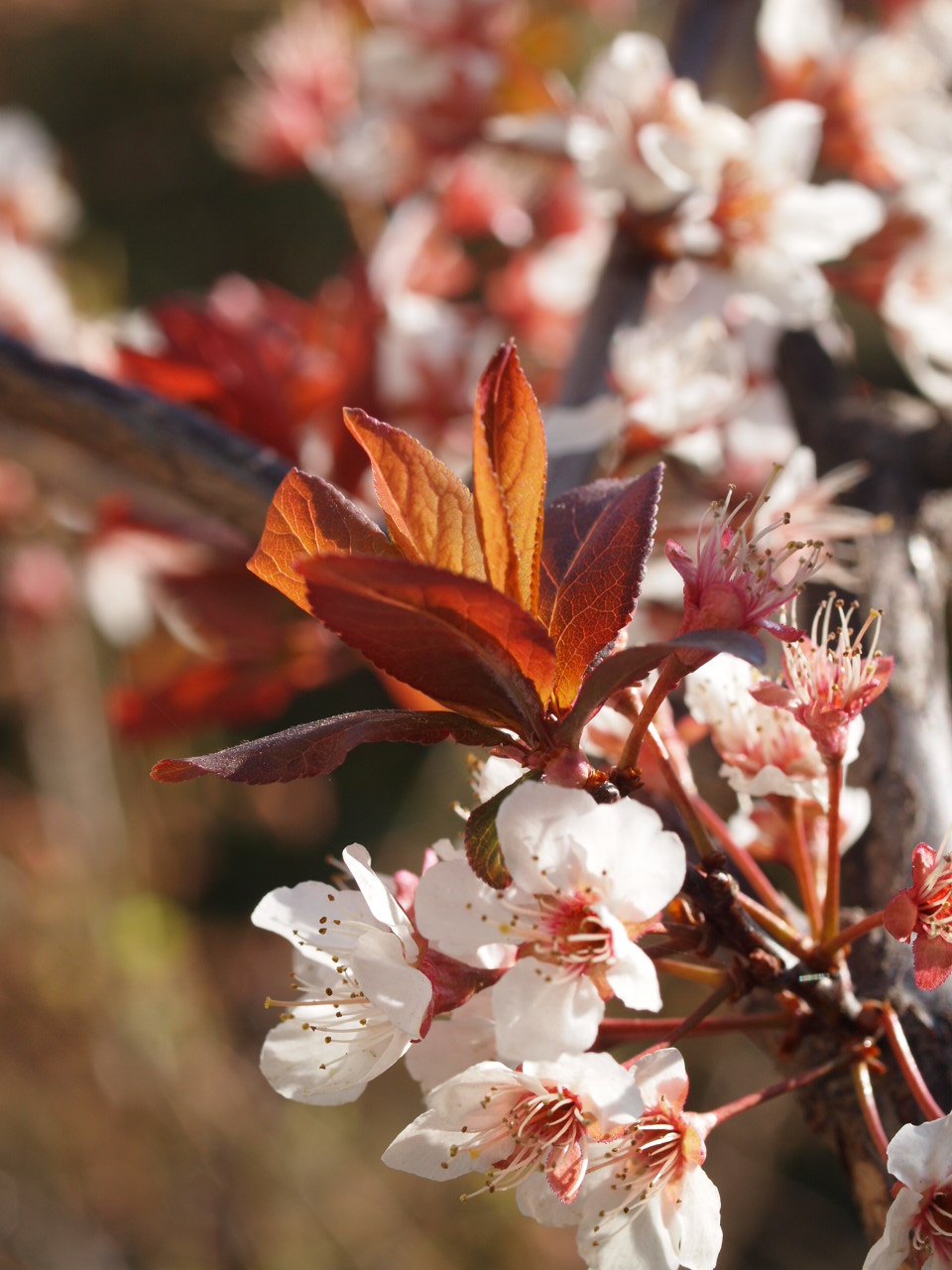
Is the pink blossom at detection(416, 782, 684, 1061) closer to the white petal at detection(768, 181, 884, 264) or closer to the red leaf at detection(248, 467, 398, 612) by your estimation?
the red leaf at detection(248, 467, 398, 612)

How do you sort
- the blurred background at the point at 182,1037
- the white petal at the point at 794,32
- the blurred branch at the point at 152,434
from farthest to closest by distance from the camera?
the blurred background at the point at 182,1037
the white petal at the point at 794,32
the blurred branch at the point at 152,434

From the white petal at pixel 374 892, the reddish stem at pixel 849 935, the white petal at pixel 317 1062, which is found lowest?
the reddish stem at pixel 849 935

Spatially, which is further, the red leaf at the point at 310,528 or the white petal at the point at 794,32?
the white petal at the point at 794,32

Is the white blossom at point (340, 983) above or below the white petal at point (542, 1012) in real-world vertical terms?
above

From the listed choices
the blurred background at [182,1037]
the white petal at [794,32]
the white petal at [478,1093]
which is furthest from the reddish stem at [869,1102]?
the blurred background at [182,1037]

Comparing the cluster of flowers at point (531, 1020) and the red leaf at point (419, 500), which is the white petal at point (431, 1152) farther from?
the red leaf at point (419, 500)

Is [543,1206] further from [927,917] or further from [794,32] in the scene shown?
[794,32]

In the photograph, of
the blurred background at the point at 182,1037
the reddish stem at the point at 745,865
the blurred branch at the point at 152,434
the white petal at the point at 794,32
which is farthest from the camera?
the blurred background at the point at 182,1037
